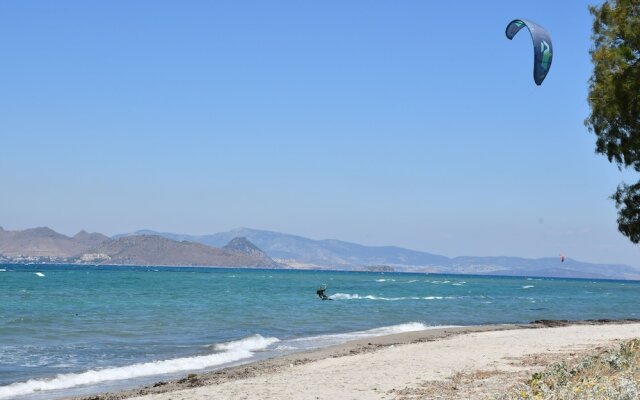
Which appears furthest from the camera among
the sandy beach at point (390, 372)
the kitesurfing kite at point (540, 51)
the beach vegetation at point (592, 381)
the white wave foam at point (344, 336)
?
the white wave foam at point (344, 336)

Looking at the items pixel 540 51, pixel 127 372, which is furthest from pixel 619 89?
pixel 127 372

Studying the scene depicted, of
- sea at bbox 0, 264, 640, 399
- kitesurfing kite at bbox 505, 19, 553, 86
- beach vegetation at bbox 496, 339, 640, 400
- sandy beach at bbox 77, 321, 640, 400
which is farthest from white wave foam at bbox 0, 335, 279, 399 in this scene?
kitesurfing kite at bbox 505, 19, 553, 86

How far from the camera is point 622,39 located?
1608 cm

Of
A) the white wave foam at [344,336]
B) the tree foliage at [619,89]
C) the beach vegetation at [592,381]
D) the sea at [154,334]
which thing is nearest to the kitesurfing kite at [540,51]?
the tree foliage at [619,89]

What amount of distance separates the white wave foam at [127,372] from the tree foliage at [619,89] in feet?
35.9

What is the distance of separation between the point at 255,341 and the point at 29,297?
32869mm

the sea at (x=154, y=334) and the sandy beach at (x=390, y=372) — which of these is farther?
the sea at (x=154, y=334)

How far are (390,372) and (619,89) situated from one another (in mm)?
7312

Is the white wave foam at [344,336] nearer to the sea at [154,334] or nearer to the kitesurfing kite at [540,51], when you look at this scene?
the sea at [154,334]

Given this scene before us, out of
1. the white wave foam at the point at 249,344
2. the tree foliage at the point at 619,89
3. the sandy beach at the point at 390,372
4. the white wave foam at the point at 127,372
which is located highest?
the tree foliage at the point at 619,89

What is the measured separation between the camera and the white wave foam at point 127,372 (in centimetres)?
1628

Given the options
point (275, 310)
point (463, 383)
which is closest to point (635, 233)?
point (463, 383)

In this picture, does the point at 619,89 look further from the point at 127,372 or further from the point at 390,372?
the point at 127,372

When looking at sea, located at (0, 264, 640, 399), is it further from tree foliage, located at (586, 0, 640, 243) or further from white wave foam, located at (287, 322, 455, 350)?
tree foliage, located at (586, 0, 640, 243)
